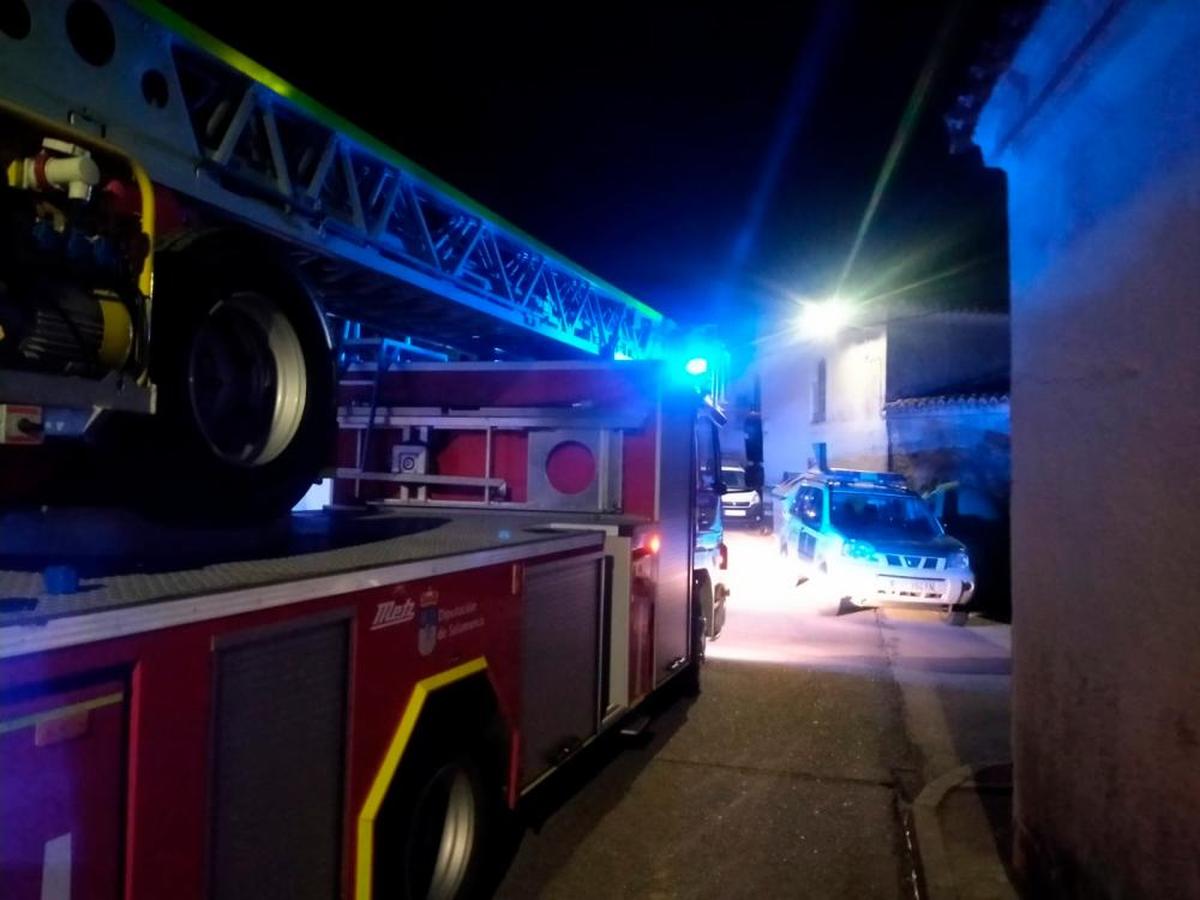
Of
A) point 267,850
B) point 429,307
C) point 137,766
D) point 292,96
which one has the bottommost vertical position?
point 267,850

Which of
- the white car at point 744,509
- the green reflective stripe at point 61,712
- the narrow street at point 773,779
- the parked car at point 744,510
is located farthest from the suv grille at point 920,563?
the green reflective stripe at point 61,712

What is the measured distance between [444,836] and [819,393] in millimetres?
24990

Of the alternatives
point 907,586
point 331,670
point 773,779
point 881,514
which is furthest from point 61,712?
point 881,514

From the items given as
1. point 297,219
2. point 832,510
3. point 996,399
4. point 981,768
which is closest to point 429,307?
point 297,219

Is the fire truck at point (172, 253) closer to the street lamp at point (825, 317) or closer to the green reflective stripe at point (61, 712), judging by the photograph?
the green reflective stripe at point (61, 712)

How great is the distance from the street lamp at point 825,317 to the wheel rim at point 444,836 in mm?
22382

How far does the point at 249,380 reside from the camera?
3320 mm

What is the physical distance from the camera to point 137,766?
1.94 meters

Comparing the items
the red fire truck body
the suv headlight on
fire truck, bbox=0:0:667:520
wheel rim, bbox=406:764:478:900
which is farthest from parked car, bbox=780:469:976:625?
wheel rim, bbox=406:764:478:900

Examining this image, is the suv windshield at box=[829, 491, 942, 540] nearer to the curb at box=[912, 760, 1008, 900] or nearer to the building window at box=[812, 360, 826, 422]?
the curb at box=[912, 760, 1008, 900]

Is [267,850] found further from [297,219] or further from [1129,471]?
[1129,471]

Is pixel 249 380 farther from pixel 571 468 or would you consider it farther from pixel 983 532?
pixel 983 532

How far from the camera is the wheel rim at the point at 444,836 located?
3.29 metres

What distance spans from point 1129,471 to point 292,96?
3.64 meters
